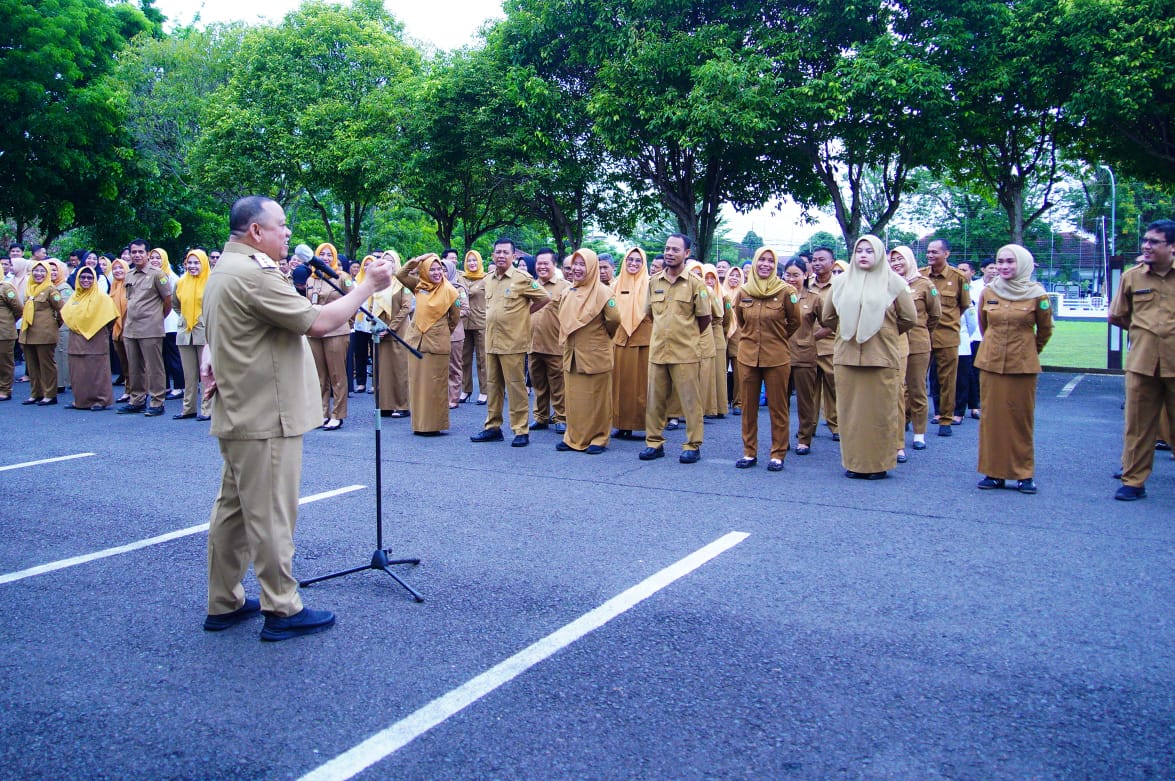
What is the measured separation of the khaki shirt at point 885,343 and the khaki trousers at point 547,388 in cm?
374

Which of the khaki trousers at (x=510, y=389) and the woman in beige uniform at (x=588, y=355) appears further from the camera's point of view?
the khaki trousers at (x=510, y=389)

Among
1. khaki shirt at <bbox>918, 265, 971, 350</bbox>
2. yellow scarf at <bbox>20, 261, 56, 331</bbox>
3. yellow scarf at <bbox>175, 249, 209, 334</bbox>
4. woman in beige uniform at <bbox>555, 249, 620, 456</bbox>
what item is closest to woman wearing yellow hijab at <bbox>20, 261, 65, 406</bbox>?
yellow scarf at <bbox>20, 261, 56, 331</bbox>

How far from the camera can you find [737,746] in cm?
328

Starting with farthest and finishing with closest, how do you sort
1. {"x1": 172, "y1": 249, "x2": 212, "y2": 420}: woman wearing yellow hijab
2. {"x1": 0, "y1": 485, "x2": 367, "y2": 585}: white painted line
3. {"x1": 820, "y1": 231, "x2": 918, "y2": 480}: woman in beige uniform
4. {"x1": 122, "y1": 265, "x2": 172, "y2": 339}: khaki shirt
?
{"x1": 122, "y1": 265, "x2": 172, "y2": 339}: khaki shirt → {"x1": 172, "y1": 249, "x2": 212, "y2": 420}: woman wearing yellow hijab → {"x1": 820, "y1": 231, "x2": 918, "y2": 480}: woman in beige uniform → {"x1": 0, "y1": 485, "x2": 367, "y2": 585}: white painted line

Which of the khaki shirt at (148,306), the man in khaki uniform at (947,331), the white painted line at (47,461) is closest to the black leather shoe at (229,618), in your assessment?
the white painted line at (47,461)

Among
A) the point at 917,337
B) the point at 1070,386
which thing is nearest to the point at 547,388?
the point at 917,337

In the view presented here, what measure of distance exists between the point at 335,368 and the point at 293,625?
23.5 ft

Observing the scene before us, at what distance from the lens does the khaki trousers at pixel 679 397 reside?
888 centimetres

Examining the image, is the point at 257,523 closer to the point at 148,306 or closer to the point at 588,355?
the point at 588,355

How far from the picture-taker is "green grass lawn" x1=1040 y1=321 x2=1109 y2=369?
20.1m

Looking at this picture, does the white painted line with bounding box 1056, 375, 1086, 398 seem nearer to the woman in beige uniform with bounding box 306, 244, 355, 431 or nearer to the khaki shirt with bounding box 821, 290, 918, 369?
the khaki shirt with bounding box 821, 290, 918, 369

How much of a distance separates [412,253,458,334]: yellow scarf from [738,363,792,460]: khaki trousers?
3.52 metres

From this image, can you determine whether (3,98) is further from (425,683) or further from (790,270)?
(425,683)

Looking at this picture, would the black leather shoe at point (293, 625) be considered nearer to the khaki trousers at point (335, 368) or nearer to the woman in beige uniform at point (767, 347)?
the woman in beige uniform at point (767, 347)
